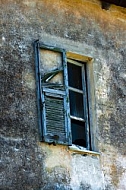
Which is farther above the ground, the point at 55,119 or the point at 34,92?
the point at 34,92

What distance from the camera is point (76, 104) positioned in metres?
12.3

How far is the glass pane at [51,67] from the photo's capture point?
1180 cm

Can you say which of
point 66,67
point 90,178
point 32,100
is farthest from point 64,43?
point 90,178

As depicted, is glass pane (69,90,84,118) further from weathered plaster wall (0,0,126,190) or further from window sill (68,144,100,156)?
window sill (68,144,100,156)

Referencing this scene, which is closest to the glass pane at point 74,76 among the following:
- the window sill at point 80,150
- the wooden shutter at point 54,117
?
the wooden shutter at point 54,117

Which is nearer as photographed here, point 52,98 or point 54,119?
point 54,119

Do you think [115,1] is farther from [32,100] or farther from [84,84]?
[32,100]

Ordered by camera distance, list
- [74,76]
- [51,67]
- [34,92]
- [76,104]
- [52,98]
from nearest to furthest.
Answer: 1. [34,92]
2. [52,98]
3. [51,67]
4. [76,104]
5. [74,76]

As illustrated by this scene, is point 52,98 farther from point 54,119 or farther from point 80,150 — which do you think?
point 80,150

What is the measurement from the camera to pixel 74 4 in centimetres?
1277

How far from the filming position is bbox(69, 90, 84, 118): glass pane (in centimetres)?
1221

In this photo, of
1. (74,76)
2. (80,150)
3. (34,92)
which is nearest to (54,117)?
(34,92)

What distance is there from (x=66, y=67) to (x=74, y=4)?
1.19 metres

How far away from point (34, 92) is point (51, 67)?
55 centimetres
